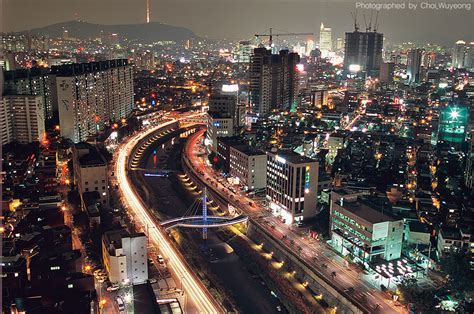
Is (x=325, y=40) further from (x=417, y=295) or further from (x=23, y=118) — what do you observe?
(x=417, y=295)

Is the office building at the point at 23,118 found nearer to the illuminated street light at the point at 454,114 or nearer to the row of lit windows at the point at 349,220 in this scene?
the row of lit windows at the point at 349,220

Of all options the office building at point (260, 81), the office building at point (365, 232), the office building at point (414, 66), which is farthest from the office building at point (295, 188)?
the office building at point (414, 66)

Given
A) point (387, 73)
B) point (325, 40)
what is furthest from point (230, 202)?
point (325, 40)

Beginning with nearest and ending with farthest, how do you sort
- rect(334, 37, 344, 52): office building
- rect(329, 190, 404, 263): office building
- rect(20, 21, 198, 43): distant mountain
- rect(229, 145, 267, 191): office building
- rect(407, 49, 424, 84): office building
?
rect(329, 190, 404, 263): office building < rect(229, 145, 267, 191): office building < rect(407, 49, 424, 84): office building < rect(20, 21, 198, 43): distant mountain < rect(334, 37, 344, 52): office building

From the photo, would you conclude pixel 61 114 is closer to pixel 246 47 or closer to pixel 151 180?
pixel 151 180

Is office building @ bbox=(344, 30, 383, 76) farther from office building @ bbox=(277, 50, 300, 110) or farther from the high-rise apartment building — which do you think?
office building @ bbox=(277, 50, 300, 110)

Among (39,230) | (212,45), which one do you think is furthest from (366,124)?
(212,45)

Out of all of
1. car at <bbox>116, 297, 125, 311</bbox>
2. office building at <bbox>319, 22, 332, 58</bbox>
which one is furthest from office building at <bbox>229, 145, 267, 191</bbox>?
office building at <bbox>319, 22, 332, 58</bbox>
